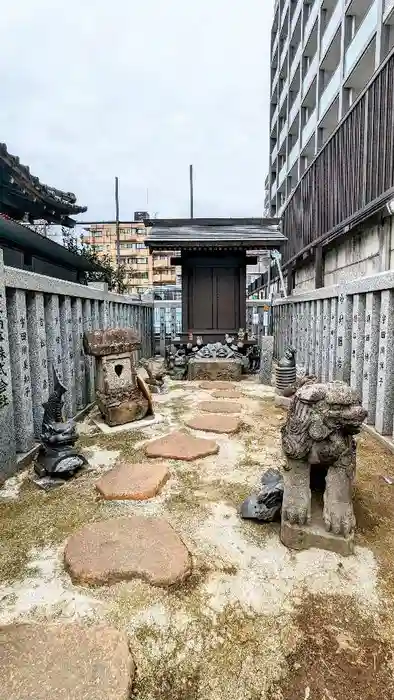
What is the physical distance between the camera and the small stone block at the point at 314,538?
2.12m

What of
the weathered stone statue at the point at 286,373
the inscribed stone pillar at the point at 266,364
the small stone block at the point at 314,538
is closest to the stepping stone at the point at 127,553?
the small stone block at the point at 314,538

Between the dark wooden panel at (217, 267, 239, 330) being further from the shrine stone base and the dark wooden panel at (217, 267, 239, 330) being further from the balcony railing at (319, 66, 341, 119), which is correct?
the balcony railing at (319, 66, 341, 119)

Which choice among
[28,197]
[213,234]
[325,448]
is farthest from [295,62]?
[325,448]

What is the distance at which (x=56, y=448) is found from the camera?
3.27 m

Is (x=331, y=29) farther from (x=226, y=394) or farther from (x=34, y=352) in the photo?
(x=34, y=352)

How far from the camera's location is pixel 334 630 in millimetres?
1625

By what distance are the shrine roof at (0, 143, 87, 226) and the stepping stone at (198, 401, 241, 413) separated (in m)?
7.24

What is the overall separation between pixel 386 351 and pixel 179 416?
2845mm

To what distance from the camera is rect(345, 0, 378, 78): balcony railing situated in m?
10.2

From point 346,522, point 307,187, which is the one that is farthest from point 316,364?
point 307,187

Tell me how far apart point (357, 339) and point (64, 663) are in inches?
175

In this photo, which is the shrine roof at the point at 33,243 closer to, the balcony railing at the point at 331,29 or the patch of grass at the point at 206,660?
the patch of grass at the point at 206,660

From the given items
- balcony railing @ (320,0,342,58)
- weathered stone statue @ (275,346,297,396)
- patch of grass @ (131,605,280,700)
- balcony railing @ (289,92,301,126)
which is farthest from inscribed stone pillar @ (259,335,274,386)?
balcony railing @ (289,92,301,126)

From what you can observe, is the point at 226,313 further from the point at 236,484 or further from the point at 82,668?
the point at 82,668
